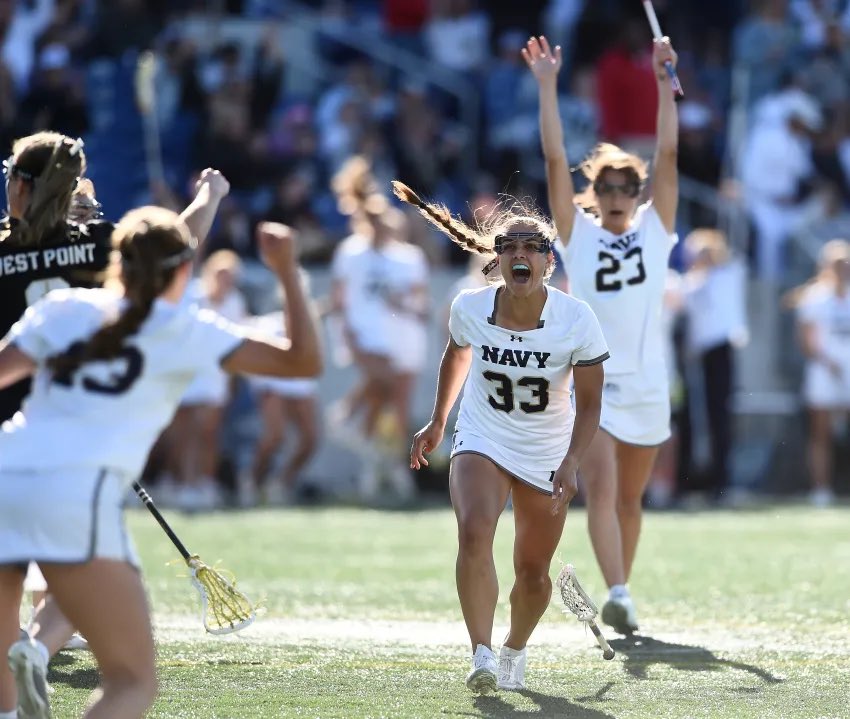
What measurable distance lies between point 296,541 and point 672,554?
9.02 ft

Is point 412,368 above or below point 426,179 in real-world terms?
below

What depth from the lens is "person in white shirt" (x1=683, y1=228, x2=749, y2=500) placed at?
16.6 metres

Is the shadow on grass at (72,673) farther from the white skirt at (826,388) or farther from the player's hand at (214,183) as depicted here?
the white skirt at (826,388)

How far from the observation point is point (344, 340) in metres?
16.6

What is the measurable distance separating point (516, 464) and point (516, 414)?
208 millimetres

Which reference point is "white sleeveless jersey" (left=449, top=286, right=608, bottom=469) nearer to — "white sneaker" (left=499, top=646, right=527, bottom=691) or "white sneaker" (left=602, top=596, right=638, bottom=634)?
"white sneaker" (left=499, top=646, right=527, bottom=691)

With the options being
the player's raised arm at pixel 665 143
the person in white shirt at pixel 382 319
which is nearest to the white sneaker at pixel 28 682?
the player's raised arm at pixel 665 143

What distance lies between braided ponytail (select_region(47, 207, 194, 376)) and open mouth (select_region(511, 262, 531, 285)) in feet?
6.64

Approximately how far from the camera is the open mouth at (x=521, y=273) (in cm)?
672

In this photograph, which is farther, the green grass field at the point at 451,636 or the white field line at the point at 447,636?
the white field line at the point at 447,636

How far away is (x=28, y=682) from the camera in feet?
16.2

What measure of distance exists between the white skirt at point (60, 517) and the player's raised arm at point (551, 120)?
412 centimetres

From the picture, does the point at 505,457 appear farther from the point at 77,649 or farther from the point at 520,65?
the point at 520,65

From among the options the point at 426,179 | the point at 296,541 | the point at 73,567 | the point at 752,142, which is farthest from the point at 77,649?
the point at 752,142
